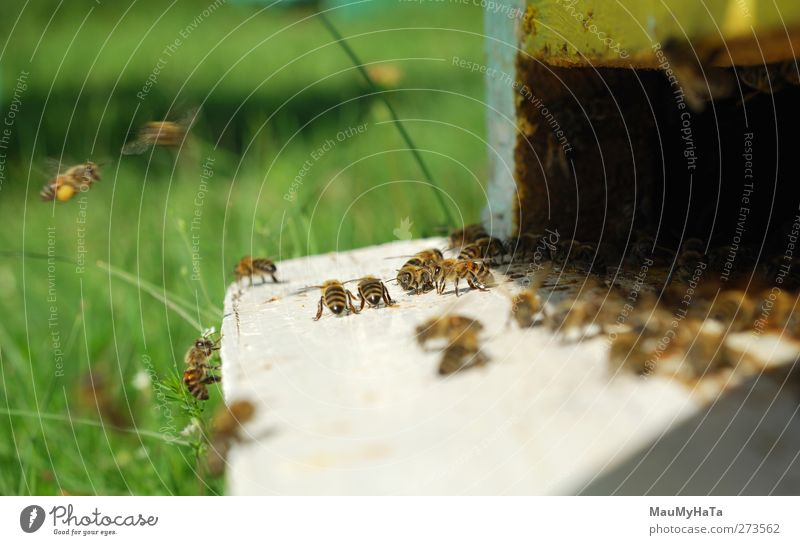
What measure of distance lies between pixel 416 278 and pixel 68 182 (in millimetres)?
1415

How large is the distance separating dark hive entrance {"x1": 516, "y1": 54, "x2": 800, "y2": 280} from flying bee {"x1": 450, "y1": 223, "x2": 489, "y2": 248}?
0.16 metres

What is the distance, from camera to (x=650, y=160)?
111 inches

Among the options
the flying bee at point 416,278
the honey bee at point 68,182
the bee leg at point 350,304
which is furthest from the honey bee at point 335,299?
the honey bee at point 68,182

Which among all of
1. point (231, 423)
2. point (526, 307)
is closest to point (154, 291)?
point (231, 423)

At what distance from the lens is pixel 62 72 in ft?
19.3

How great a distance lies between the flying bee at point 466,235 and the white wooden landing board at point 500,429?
35.0 inches

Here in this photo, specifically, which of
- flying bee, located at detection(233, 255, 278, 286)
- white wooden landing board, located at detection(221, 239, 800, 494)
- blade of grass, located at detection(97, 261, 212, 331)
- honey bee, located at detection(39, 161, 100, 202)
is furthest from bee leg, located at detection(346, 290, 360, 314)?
honey bee, located at detection(39, 161, 100, 202)

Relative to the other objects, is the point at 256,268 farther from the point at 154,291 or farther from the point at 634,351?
the point at 634,351

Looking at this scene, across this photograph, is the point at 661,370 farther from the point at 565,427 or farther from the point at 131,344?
the point at 131,344

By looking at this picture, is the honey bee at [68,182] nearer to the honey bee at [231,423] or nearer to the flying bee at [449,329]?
the honey bee at [231,423]

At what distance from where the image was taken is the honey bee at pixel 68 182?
272cm

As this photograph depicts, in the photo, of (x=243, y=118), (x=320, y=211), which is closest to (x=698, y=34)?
(x=320, y=211)

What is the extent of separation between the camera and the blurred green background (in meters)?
2.97

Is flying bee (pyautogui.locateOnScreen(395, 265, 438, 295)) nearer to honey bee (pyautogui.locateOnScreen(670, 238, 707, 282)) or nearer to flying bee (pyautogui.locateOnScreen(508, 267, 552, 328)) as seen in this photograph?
flying bee (pyautogui.locateOnScreen(508, 267, 552, 328))
